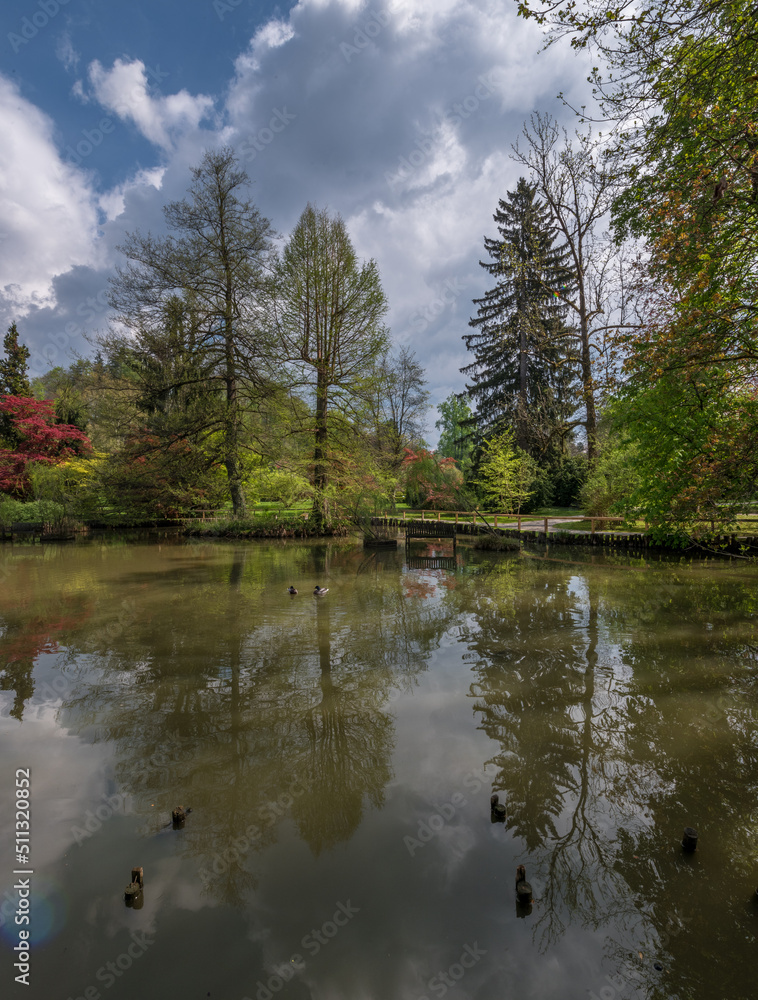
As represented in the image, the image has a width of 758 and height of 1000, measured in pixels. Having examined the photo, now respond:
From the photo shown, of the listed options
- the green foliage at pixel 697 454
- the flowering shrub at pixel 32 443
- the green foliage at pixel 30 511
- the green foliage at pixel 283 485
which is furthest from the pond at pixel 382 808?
the flowering shrub at pixel 32 443

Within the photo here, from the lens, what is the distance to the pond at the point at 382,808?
2732 mm

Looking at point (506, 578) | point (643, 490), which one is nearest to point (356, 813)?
point (643, 490)

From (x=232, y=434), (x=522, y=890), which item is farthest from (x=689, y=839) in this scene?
(x=232, y=434)

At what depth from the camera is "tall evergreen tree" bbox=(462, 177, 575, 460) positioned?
28.5 meters

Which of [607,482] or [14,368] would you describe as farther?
[14,368]

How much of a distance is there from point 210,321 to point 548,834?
23.4 meters

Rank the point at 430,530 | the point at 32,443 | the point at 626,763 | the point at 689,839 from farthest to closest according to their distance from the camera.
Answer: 1. the point at 32,443
2. the point at 430,530
3. the point at 626,763
4. the point at 689,839

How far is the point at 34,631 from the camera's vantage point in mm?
9000

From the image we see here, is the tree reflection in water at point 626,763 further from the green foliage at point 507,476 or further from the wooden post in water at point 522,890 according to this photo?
the green foliage at point 507,476

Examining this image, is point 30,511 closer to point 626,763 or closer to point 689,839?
point 626,763

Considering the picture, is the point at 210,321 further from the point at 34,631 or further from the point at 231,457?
the point at 34,631

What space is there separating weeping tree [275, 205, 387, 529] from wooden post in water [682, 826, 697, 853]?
19.3 m

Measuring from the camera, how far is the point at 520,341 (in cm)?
3150

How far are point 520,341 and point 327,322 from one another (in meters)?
14.8
